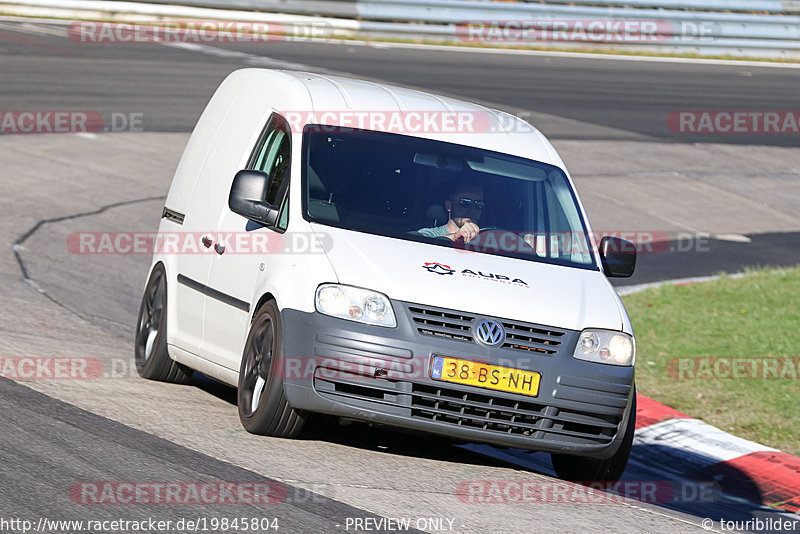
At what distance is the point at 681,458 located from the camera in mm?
8852

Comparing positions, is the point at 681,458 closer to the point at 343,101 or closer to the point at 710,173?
the point at 343,101

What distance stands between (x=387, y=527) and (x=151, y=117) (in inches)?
596

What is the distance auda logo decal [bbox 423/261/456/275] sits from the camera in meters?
6.62

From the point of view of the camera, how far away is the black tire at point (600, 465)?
6961 millimetres

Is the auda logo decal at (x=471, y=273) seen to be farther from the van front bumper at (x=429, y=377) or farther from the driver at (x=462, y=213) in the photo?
the driver at (x=462, y=213)

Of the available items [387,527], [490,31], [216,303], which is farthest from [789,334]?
[490,31]

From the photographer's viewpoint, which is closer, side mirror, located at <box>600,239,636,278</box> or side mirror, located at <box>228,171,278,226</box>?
side mirror, located at <box>228,171,278,226</box>

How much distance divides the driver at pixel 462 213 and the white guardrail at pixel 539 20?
21.5m

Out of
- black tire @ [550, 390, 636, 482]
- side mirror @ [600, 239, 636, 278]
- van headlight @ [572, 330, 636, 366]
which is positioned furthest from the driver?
black tire @ [550, 390, 636, 482]

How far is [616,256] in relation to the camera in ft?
25.6

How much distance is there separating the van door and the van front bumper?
66cm

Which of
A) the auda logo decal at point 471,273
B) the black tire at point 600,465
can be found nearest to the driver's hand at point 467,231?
the auda logo decal at point 471,273

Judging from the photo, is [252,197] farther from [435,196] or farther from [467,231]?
[467,231]

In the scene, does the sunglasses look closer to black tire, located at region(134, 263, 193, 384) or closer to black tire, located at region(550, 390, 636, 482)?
black tire, located at region(550, 390, 636, 482)
